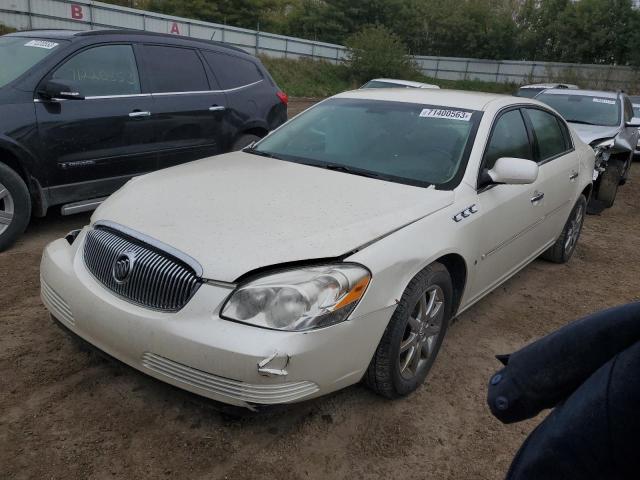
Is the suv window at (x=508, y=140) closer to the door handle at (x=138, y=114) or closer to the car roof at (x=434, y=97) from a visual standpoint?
the car roof at (x=434, y=97)

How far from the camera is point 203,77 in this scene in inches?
231

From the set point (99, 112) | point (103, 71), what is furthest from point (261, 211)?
point (103, 71)

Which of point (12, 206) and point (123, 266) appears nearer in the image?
point (123, 266)

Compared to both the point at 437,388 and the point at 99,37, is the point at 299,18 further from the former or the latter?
the point at 437,388

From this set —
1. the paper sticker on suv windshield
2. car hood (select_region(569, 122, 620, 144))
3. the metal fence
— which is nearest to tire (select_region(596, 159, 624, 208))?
car hood (select_region(569, 122, 620, 144))

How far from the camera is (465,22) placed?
144ft

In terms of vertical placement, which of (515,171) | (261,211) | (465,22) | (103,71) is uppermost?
(465,22)

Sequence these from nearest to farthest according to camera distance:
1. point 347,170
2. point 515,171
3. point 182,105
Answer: point 515,171, point 347,170, point 182,105

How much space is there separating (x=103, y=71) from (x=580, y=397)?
500 cm

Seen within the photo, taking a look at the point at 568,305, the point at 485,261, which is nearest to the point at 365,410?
the point at 485,261

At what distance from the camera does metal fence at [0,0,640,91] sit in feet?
69.6

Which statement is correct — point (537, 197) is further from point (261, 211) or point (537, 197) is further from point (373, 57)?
point (373, 57)

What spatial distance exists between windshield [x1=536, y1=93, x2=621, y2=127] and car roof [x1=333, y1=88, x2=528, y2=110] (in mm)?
5259

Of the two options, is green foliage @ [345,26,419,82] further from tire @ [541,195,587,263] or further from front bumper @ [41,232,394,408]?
front bumper @ [41,232,394,408]
